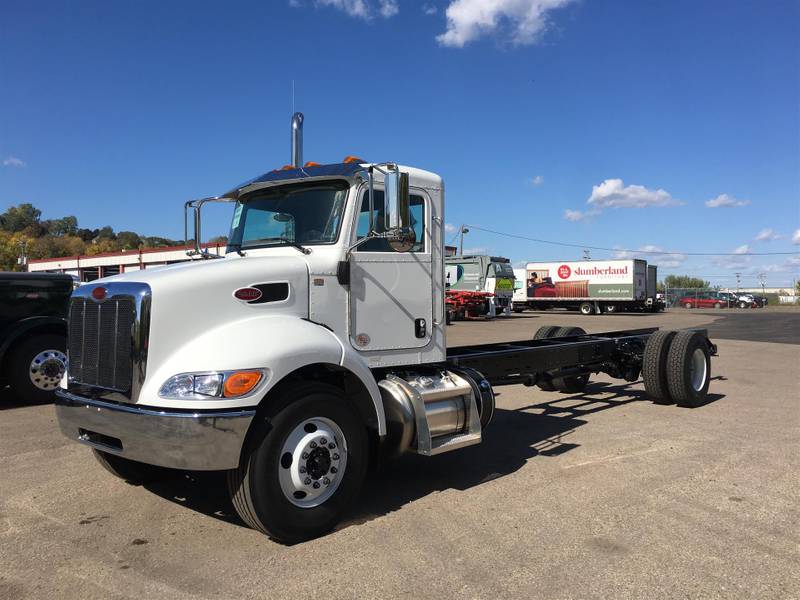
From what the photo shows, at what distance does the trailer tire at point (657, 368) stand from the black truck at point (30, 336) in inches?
314

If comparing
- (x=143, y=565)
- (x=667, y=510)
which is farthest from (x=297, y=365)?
(x=667, y=510)

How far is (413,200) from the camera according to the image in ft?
16.9

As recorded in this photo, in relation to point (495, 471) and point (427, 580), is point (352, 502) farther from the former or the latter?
point (495, 471)

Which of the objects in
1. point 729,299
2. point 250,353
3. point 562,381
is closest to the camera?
point 250,353

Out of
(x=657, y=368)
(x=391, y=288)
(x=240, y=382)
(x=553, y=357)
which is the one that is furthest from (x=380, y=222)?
(x=657, y=368)

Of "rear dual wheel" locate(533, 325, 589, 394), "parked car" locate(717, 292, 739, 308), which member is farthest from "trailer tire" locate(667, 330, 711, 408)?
"parked car" locate(717, 292, 739, 308)

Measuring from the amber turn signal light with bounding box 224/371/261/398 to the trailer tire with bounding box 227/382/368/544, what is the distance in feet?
0.83

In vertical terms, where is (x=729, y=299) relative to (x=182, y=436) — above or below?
above

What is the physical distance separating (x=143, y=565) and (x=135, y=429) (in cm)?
79

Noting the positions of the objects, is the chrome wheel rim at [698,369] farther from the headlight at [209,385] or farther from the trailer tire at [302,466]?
the headlight at [209,385]

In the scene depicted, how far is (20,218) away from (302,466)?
155 meters

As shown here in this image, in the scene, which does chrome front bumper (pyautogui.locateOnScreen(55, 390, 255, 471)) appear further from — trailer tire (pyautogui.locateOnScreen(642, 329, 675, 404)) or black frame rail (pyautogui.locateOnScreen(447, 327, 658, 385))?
trailer tire (pyautogui.locateOnScreen(642, 329, 675, 404))

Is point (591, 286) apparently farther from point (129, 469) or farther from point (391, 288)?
point (129, 469)

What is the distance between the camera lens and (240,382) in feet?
11.8
